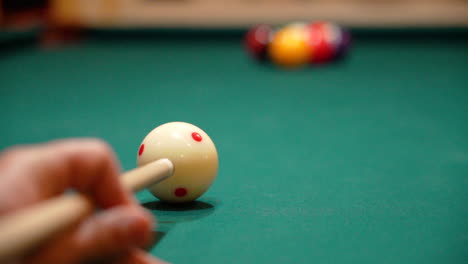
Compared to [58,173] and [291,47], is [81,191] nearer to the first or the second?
[58,173]

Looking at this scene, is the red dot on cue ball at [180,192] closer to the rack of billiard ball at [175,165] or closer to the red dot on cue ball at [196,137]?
the rack of billiard ball at [175,165]

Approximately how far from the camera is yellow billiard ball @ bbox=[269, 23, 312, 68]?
4.96 meters

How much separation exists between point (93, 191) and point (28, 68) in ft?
14.4

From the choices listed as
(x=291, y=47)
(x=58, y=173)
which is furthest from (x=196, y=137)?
(x=291, y=47)

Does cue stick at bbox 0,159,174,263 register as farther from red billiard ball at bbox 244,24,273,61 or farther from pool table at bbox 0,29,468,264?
red billiard ball at bbox 244,24,273,61

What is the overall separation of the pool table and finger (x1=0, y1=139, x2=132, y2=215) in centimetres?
31

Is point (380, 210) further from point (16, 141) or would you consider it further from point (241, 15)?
point (241, 15)

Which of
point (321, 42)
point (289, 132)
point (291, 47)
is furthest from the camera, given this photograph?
point (321, 42)

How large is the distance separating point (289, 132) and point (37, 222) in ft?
6.93

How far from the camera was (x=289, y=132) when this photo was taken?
304 centimetres

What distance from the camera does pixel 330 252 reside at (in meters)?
1.53

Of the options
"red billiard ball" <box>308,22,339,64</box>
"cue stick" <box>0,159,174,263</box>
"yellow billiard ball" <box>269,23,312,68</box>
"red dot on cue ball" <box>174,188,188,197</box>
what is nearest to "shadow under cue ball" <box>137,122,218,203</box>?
"red dot on cue ball" <box>174,188,188,197</box>

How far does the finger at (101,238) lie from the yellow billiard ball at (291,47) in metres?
3.80

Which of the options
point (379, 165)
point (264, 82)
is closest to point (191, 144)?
point (379, 165)
